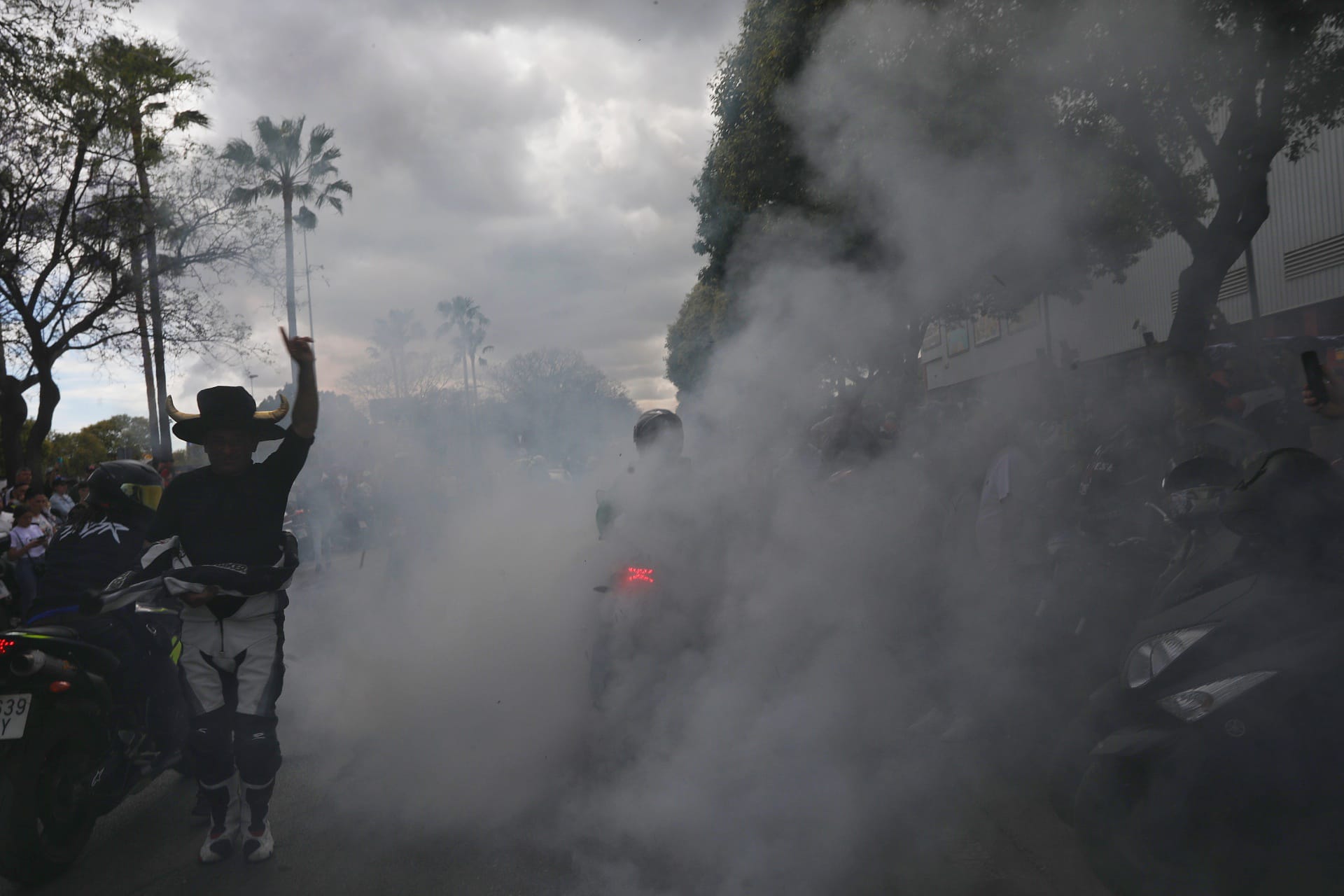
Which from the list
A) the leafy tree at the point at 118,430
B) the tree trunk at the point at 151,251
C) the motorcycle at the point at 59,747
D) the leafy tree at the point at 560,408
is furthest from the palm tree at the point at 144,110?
the leafy tree at the point at 118,430

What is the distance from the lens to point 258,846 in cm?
308

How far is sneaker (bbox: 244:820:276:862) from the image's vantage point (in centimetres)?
305

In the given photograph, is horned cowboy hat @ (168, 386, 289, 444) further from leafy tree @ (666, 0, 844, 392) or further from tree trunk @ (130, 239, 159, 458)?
tree trunk @ (130, 239, 159, 458)

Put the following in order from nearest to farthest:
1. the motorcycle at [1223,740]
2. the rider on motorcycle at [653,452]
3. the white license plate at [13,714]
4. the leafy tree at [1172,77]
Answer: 1. the motorcycle at [1223,740]
2. the white license plate at [13,714]
3. the rider on motorcycle at [653,452]
4. the leafy tree at [1172,77]

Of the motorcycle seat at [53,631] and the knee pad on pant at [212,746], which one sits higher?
the motorcycle seat at [53,631]

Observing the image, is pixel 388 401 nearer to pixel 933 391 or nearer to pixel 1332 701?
pixel 933 391

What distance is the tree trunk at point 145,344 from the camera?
13547 mm

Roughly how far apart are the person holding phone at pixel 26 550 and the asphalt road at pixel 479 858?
15.8ft

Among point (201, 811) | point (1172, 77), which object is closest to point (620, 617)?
point (201, 811)

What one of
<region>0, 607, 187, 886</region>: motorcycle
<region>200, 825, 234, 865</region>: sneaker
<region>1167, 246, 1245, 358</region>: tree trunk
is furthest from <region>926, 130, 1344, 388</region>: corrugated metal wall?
<region>0, 607, 187, 886</region>: motorcycle

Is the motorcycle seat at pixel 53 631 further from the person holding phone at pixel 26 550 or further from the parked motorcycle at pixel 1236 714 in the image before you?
the person holding phone at pixel 26 550

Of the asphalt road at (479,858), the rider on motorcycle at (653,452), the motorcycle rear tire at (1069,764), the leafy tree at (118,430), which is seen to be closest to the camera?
the asphalt road at (479,858)

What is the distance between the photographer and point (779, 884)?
2.55m

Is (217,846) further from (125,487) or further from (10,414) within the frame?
(10,414)
